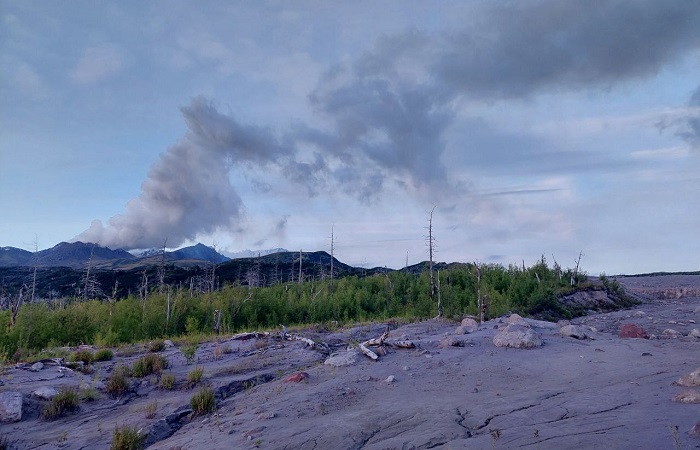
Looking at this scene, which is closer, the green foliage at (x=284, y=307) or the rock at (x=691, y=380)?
the rock at (x=691, y=380)

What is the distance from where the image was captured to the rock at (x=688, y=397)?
7.41m

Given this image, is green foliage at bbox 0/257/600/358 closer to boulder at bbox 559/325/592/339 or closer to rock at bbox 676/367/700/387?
boulder at bbox 559/325/592/339

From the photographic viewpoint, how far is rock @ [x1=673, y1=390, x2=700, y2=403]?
7.41 metres

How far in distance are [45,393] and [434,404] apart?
954 centimetres

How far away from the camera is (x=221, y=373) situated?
14398 millimetres

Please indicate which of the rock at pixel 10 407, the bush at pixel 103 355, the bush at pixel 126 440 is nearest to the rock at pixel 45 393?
the rock at pixel 10 407

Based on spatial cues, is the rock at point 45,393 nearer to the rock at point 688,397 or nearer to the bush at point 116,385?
the bush at point 116,385

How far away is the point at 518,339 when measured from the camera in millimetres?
13688

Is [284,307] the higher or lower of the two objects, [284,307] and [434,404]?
the higher

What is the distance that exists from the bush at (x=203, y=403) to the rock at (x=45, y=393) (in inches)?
151

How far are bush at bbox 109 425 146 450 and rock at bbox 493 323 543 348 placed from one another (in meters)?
9.45

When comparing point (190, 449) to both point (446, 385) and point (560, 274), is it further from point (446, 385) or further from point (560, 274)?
point (560, 274)

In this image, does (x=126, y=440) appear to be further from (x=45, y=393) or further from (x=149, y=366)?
(x=149, y=366)

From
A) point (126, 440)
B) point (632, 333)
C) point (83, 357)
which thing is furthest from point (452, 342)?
point (83, 357)
